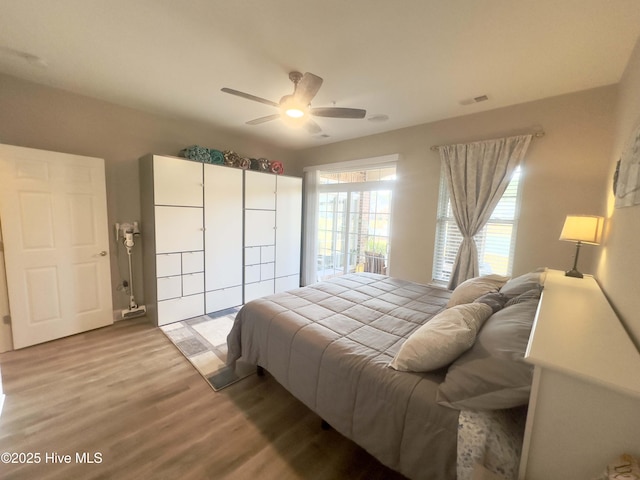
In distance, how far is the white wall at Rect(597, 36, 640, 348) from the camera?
1.17m

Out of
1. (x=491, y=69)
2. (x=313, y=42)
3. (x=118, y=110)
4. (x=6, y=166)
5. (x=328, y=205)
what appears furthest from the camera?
(x=328, y=205)

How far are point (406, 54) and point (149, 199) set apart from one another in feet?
9.85

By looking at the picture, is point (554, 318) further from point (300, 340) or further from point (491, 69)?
point (491, 69)

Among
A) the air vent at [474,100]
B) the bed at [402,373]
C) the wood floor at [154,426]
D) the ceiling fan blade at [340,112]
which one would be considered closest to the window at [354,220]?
the air vent at [474,100]

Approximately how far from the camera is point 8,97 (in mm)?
2400

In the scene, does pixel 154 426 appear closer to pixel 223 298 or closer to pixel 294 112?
pixel 223 298

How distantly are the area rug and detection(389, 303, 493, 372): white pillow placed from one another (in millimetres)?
1521

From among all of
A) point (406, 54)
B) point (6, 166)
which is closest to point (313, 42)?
point (406, 54)

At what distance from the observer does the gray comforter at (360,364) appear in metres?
1.14

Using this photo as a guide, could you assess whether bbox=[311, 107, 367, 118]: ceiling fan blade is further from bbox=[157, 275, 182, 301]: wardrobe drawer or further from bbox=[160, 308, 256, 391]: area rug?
bbox=[157, 275, 182, 301]: wardrobe drawer

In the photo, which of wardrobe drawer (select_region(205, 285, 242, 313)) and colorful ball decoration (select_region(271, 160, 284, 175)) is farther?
colorful ball decoration (select_region(271, 160, 284, 175))

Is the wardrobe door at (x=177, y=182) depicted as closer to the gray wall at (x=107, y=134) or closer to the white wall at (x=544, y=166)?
the gray wall at (x=107, y=134)

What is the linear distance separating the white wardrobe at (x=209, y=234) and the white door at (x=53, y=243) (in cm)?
48

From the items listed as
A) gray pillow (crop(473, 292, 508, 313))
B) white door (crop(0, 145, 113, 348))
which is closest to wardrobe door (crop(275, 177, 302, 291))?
white door (crop(0, 145, 113, 348))
